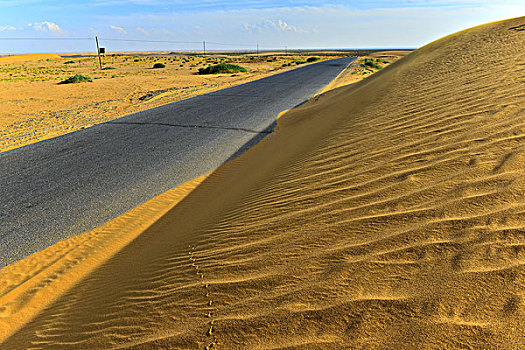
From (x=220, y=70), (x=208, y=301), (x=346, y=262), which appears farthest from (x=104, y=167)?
(x=220, y=70)

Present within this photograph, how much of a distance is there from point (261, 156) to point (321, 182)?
3.58 m

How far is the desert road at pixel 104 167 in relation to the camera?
4.93 m

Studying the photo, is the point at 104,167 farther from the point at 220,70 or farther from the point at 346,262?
the point at 220,70

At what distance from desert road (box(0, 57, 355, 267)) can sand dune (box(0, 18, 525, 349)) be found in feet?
4.39

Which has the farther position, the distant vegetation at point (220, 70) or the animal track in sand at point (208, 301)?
the distant vegetation at point (220, 70)

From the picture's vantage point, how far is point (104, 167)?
24.0 feet

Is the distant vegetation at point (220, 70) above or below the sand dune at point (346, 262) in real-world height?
above

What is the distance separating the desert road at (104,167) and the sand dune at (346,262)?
1.34 meters

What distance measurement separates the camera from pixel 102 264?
3.84 meters

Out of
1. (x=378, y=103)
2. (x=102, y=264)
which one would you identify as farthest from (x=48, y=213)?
(x=378, y=103)

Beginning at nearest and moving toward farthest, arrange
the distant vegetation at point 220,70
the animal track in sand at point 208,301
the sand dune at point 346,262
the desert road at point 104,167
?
the sand dune at point 346,262
the animal track in sand at point 208,301
the desert road at point 104,167
the distant vegetation at point 220,70

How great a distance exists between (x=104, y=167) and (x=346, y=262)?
631cm

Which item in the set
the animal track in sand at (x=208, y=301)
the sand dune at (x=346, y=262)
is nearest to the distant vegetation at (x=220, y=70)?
the sand dune at (x=346, y=262)

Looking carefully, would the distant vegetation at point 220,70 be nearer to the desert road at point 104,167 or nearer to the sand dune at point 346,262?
the desert road at point 104,167
